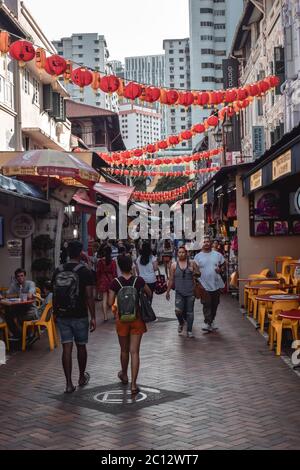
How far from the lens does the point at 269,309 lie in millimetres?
11992

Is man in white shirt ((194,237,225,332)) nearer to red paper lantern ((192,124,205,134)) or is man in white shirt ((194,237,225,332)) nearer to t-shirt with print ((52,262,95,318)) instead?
t-shirt with print ((52,262,95,318))

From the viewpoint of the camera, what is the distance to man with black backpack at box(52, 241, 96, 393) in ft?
26.0

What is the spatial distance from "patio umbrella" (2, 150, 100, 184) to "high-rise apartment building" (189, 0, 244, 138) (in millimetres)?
89609

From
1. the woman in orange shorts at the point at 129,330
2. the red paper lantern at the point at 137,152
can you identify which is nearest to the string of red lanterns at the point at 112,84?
the woman in orange shorts at the point at 129,330

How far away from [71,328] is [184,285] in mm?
4111

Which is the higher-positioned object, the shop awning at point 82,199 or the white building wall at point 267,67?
the white building wall at point 267,67

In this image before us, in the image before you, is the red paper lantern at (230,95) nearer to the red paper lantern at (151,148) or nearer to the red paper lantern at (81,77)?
the red paper lantern at (81,77)

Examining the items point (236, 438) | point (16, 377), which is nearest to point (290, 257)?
point (16, 377)

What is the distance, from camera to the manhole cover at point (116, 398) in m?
7.25

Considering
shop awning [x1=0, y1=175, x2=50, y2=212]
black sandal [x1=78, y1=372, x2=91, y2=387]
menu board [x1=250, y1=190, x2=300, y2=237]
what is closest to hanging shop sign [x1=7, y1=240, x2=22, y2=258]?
shop awning [x1=0, y1=175, x2=50, y2=212]

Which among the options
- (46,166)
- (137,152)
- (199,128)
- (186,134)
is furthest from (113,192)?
(46,166)

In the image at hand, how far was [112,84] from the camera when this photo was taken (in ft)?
47.2

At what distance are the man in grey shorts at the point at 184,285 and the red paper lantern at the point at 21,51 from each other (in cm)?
476

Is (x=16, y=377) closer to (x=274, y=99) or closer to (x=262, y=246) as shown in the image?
(x=262, y=246)
